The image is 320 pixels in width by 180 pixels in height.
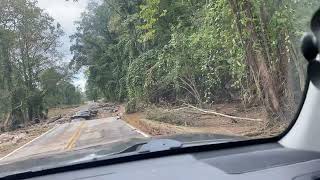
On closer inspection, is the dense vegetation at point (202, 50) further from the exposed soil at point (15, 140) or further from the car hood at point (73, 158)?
the exposed soil at point (15, 140)

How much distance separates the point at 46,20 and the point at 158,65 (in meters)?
25.9

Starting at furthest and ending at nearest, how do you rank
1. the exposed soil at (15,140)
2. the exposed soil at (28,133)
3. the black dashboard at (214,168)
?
the exposed soil at (28,133) < the exposed soil at (15,140) < the black dashboard at (214,168)

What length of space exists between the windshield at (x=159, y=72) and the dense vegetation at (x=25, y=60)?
0.08 meters

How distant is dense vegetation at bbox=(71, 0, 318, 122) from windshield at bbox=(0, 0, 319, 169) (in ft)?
0.13

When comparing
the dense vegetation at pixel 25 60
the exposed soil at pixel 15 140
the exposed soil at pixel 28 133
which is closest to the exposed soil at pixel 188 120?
the exposed soil at pixel 15 140

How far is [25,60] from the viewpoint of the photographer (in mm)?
45125

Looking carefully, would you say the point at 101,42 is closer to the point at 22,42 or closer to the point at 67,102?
the point at 22,42

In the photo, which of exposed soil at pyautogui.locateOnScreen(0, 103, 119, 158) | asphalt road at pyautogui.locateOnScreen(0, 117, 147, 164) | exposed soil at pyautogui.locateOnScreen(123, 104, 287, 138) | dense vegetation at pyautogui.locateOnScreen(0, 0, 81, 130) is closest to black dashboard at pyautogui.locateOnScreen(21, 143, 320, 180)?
asphalt road at pyautogui.locateOnScreen(0, 117, 147, 164)

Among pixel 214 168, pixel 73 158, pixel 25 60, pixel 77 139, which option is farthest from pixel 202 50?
pixel 25 60

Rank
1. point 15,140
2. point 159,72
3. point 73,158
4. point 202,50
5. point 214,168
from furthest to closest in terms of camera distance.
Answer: point 15,140
point 159,72
point 202,50
point 73,158
point 214,168

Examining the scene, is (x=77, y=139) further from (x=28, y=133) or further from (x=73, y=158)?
(x=28, y=133)

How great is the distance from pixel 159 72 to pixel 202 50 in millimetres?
4581

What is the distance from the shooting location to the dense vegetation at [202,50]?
477 inches

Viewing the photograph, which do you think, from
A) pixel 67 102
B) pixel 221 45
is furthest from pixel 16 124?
pixel 221 45
